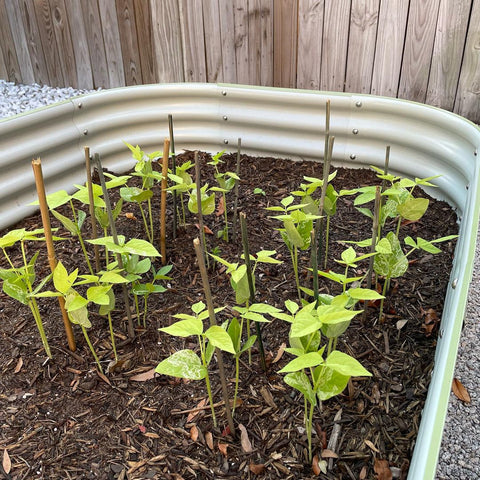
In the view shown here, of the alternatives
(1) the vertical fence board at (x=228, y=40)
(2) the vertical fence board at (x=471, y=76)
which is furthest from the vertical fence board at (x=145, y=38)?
(2) the vertical fence board at (x=471, y=76)

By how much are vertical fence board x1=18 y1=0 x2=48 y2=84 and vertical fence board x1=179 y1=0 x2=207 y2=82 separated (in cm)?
138

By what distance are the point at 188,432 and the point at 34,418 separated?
356mm

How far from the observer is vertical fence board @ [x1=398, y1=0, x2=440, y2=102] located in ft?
7.97

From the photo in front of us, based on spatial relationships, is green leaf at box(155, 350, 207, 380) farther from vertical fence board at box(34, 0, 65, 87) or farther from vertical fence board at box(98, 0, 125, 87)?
vertical fence board at box(34, 0, 65, 87)

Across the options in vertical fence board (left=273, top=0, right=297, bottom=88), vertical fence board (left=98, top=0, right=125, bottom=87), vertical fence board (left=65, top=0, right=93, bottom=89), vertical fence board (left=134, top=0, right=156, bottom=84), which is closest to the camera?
vertical fence board (left=273, top=0, right=297, bottom=88)

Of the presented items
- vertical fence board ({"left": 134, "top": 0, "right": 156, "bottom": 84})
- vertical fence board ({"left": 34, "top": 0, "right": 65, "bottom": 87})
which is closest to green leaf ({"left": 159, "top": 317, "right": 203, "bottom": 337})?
vertical fence board ({"left": 134, "top": 0, "right": 156, "bottom": 84})

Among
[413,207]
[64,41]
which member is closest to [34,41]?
[64,41]

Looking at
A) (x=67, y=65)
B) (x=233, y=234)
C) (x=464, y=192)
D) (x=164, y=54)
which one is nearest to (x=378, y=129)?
(x=464, y=192)

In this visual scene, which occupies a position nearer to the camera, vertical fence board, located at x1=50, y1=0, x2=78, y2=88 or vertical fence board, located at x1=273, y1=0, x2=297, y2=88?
vertical fence board, located at x1=273, y1=0, x2=297, y2=88

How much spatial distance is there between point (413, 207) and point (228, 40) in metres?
2.11

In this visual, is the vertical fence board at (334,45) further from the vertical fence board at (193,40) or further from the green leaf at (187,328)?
the green leaf at (187,328)

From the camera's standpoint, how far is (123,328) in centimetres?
134

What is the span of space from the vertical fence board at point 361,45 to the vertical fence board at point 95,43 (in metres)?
1.83

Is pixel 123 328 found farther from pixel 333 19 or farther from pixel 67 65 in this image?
pixel 67 65
